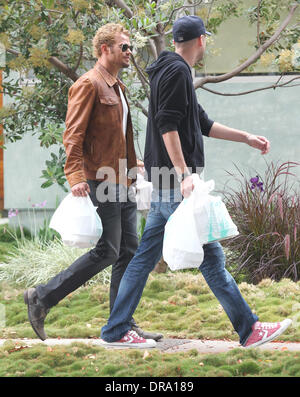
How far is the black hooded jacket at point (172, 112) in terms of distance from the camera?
3.56 meters

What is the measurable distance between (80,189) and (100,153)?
0.93 ft

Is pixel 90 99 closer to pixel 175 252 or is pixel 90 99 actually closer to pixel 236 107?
pixel 175 252

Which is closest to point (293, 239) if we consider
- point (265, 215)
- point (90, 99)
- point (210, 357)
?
point (265, 215)

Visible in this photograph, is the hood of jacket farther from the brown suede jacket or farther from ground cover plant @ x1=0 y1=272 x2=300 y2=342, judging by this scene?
ground cover plant @ x1=0 y1=272 x2=300 y2=342

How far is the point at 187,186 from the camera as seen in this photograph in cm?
355

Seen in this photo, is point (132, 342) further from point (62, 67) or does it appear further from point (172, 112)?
point (62, 67)

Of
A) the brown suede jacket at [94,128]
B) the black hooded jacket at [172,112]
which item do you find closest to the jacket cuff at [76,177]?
the brown suede jacket at [94,128]

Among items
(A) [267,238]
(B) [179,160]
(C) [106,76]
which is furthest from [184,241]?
(A) [267,238]

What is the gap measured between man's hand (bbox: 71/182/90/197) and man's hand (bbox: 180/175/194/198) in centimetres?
59

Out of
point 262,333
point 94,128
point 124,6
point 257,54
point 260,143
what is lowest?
point 262,333

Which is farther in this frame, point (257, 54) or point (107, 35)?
point (257, 54)

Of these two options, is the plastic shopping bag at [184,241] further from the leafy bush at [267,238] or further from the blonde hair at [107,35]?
the leafy bush at [267,238]
